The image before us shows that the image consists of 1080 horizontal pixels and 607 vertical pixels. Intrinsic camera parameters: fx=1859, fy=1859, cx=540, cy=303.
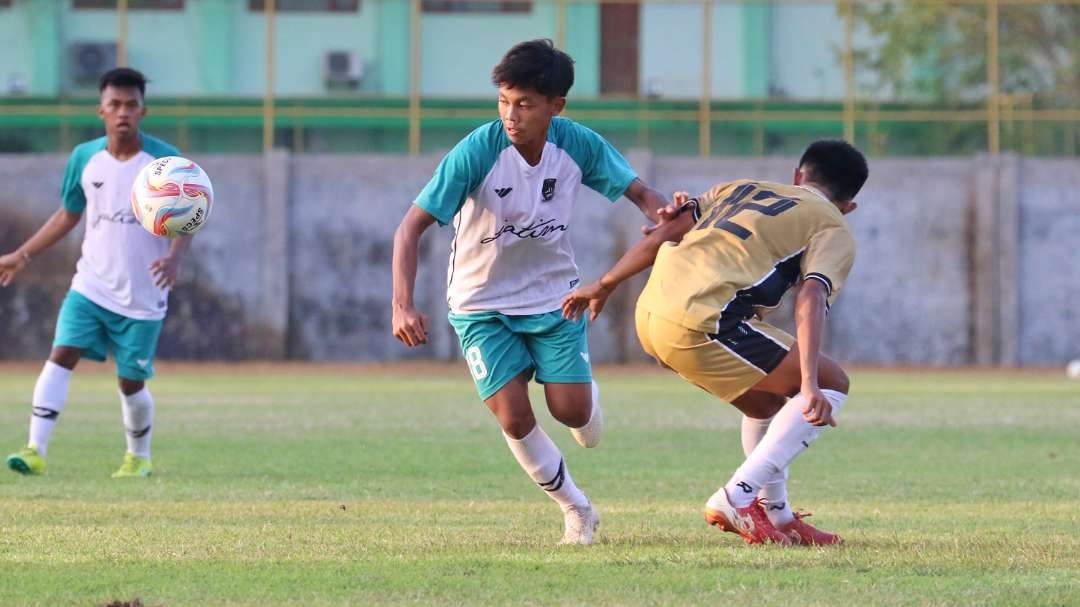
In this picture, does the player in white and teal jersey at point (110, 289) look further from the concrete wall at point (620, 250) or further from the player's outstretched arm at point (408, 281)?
the concrete wall at point (620, 250)

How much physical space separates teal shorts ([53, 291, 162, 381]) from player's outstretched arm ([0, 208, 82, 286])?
327 millimetres

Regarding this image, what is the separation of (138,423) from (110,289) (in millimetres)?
768

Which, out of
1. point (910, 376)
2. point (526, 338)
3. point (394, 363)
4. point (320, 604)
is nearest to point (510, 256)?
point (526, 338)

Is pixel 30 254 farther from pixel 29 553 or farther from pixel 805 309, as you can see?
pixel 805 309

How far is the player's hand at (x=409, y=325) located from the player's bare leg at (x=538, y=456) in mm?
680

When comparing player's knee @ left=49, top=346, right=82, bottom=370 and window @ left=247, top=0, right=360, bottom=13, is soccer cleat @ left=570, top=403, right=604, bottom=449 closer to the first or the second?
player's knee @ left=49, top=346, right=82, bottom=370

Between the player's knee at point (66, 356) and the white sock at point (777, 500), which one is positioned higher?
the player's knee at point (66, 356)

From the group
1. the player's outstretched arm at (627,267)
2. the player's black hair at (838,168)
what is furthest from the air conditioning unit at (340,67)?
the player's outstretched arm at (627,267)

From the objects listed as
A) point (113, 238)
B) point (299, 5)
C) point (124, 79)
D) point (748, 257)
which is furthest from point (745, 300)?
point (299, 5)

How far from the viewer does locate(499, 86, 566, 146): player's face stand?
22.3 ft

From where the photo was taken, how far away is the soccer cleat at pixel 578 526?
23.0ft

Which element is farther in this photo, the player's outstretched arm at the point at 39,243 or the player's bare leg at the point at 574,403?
the player's outstretched arm at the point at 39,243

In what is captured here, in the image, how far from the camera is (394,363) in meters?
26.4

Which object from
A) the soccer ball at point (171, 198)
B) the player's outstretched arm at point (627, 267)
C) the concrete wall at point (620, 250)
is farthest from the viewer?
the concrete wall at point (620, 250)
